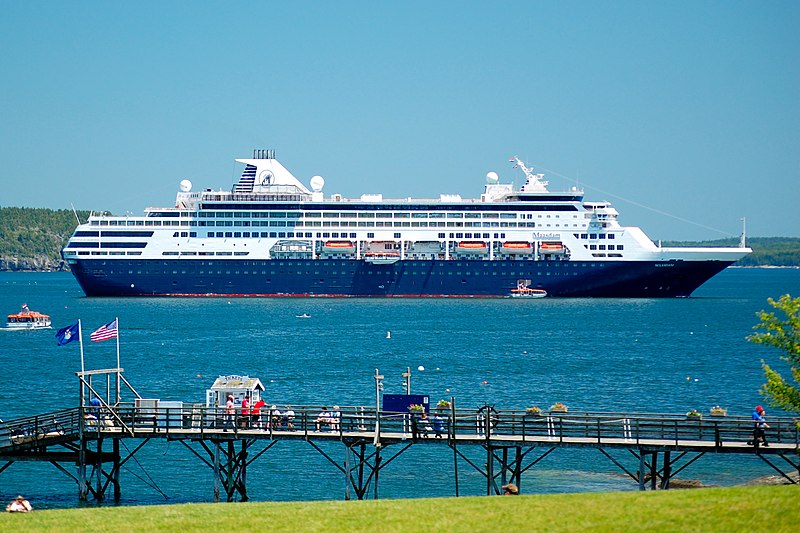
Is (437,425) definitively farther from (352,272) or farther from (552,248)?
(352,272)

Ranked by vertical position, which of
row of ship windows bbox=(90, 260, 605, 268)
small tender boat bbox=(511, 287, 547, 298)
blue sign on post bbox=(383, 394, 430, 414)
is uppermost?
row of ship windows bbox=(90, 260, 605, 268)

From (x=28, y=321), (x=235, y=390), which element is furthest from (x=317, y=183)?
(x=235, y=390)

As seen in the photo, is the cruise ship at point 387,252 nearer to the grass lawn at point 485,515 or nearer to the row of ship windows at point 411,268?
the row of ship windows at point 411,268

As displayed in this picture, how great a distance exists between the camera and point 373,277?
372ft

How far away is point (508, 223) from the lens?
369 feet

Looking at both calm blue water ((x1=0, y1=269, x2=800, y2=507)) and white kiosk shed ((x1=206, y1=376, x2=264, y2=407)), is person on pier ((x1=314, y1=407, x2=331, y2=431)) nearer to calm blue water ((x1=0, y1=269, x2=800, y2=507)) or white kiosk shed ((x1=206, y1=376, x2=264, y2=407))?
calm blue water ((x1=0, y1=269, x2=800, y2=507))

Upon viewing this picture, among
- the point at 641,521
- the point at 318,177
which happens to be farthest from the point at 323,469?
the point at 318,177

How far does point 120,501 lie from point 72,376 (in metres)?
26.6

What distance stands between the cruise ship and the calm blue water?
3.29m

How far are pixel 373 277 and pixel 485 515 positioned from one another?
9307 cm

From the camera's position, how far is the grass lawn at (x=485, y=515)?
762 inches

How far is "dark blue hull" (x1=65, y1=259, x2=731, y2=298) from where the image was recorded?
112m

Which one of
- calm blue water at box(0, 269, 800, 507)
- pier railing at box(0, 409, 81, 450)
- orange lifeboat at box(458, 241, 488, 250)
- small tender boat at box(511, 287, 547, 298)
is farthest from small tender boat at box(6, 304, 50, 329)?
pier railing at box(0, 409, 81, 450)

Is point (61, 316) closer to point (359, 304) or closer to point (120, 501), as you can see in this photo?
point (359, 304)
